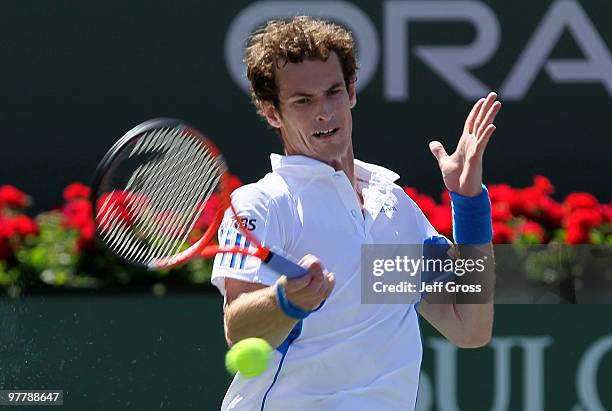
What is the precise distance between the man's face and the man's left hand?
233mm

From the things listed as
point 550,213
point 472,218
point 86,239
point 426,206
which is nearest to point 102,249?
point 86,239

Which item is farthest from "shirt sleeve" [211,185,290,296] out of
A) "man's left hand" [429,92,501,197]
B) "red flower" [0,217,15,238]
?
"red flower" [0,217,15,238]

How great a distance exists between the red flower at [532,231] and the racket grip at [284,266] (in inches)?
99.9

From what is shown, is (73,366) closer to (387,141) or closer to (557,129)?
(387,141)

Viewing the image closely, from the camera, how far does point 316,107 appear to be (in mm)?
2822

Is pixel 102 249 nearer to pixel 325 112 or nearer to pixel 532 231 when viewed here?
pixel 532 231

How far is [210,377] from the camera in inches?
178

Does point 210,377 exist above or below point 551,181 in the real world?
above

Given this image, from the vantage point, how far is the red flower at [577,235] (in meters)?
5.02

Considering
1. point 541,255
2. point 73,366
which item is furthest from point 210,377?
point 541,255

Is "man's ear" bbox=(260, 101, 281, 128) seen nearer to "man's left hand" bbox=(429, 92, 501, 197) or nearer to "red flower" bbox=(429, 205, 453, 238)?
"man's left hand" bbox=(429, 92, 501, 197)

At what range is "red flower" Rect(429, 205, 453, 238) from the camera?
4.93 metres

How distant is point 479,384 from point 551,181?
1960mm

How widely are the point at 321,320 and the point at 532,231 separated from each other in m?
2.42
